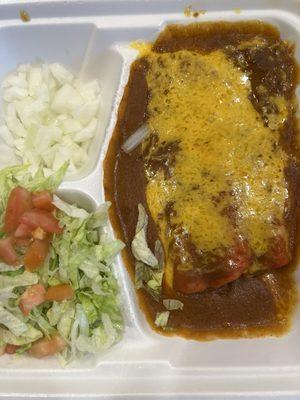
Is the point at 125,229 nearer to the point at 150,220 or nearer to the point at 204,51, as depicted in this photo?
the point at 150,220

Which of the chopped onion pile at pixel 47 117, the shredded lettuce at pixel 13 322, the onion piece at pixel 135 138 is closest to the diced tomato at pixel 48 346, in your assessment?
the shredded lettuce at pixel 13 322

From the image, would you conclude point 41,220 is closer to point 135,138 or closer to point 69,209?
point 69,209

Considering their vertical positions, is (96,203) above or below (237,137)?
below

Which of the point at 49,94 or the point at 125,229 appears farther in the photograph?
the point at 49,94

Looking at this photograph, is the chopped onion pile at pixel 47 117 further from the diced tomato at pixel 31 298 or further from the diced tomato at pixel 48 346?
the diced tomato at pixel 48 346

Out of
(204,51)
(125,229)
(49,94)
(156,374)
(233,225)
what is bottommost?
(156,374)

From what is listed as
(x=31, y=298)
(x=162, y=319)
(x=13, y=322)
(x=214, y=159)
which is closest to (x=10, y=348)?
(x=13, y=322)

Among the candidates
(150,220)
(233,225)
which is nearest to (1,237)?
(150,220)

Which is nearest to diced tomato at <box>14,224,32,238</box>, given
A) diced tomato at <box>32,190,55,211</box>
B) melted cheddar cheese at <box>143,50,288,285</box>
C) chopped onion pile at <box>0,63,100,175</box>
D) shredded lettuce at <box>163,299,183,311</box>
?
diced tomato at <box>32,190,55,211</box>
